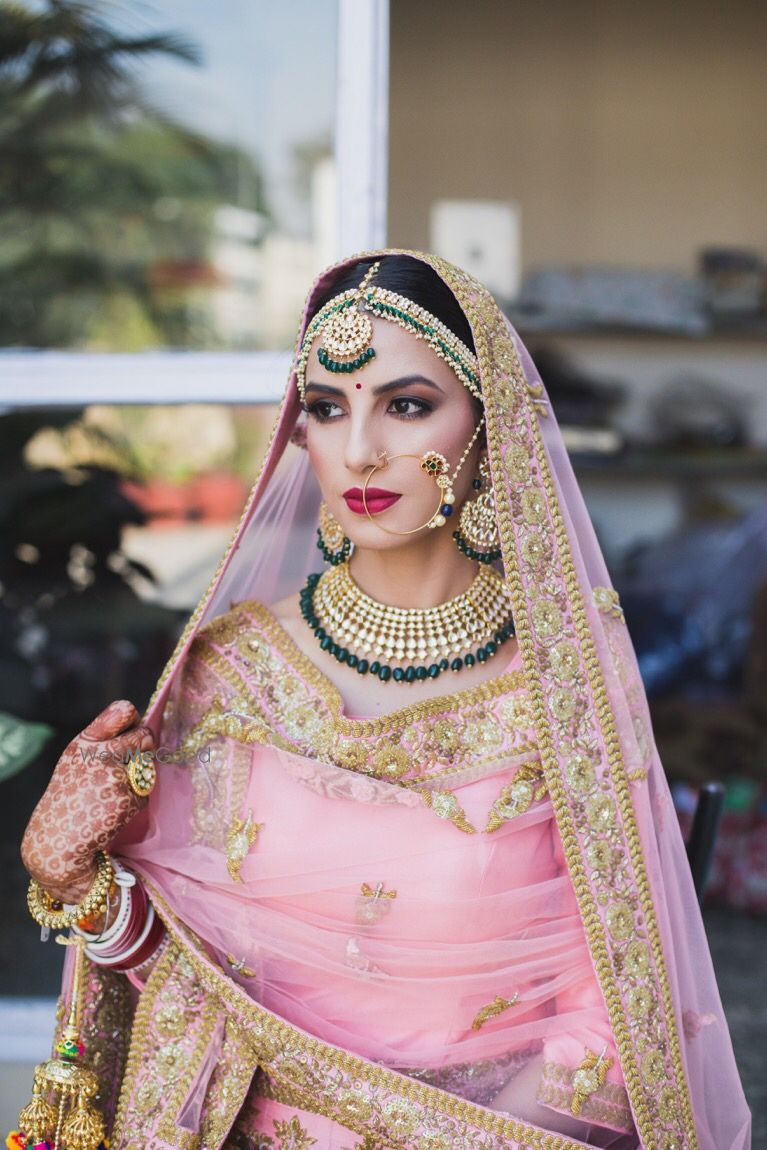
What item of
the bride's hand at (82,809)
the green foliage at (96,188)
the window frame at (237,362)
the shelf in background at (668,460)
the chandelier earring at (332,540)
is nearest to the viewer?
the bride's hand at (82,809)

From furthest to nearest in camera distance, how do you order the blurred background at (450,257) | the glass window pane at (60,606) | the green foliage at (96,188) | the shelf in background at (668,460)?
the shelf in background at (668,460) → the green foliage at (96,188) → the blurred background at (450,257) → the glass window pane at (60,606)

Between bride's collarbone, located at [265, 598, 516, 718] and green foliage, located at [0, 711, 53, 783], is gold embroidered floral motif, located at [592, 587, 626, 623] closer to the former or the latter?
bride's collarbone, located at [265, 598, 516, 718]

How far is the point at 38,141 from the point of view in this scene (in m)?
4.26

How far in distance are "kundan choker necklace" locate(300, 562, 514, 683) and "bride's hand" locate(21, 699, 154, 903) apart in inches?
12.0

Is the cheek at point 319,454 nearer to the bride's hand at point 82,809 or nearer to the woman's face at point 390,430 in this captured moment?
the woman's face at point 390,430

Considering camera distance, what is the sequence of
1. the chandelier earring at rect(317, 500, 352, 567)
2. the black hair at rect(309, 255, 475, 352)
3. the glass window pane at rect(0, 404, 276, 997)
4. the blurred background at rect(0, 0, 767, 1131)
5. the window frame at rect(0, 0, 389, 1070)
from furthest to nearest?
the blurred background at rect(0, 0, 767, 1131) < the glass window pane at rect(0, 404, 276, 997) < the window frame at rect(0, 0, 389, 1070) < the chandelier earring at rect(317, 500, 352, 567) < the black hair at rect(309, 255, 475, 352)

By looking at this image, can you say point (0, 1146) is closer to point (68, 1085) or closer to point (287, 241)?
point (68, 1085)

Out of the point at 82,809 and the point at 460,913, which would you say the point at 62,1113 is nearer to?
the point at 82,809

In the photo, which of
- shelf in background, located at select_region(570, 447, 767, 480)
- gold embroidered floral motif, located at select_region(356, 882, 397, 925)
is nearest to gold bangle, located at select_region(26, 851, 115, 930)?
gold embroidered floral motif, located at select_region(356, 882, 397, 925)

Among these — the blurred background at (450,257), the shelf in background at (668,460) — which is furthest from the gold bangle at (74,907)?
the shelf in background at (668,460)

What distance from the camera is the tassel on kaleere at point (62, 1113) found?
57.7 inches

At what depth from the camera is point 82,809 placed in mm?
1415

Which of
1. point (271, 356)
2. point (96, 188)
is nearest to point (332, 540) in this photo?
point (271, 356)

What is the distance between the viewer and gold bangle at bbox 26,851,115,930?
4.75 feet
